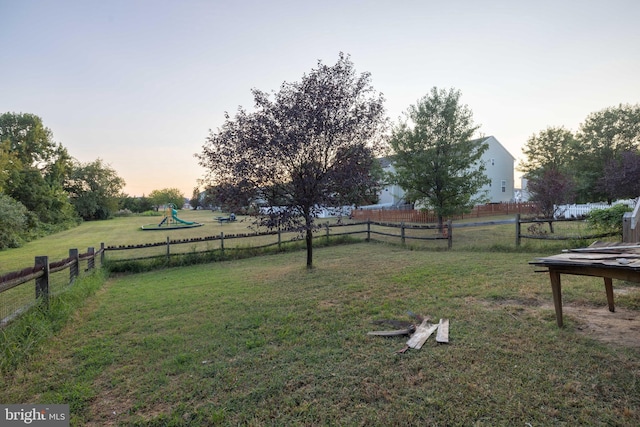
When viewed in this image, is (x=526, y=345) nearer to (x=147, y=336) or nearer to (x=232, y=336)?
(x=232, y=336)

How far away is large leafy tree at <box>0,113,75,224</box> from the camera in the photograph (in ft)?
78.4

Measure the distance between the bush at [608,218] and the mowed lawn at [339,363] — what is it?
4.18 metres

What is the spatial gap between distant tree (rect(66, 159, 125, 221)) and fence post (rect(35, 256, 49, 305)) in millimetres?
44444

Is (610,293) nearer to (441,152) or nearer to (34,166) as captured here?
(441,152)

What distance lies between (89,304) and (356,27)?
10897 mm

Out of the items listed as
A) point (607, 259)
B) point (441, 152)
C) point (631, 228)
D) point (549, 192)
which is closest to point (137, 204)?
point (441, 152)

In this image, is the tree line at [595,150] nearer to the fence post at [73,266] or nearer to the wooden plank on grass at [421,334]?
the wooden plank on grass at [421,334]

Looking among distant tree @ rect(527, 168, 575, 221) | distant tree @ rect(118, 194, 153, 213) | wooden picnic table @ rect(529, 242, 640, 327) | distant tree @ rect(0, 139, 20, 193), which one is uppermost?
distant tree @ rect(0, 139, 20, 193)

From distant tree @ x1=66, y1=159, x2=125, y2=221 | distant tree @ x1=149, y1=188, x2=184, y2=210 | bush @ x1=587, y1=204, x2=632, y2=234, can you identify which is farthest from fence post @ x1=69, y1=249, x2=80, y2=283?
distant tree @ x1=149, y1=188, x2=184, y2=210

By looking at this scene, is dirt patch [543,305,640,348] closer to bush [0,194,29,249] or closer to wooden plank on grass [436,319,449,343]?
wooden plank on grass [436,319,449,343]

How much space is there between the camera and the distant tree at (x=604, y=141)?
2605cm

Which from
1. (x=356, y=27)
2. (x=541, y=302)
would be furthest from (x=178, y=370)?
(x=356, y=27)

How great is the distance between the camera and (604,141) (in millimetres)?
27266

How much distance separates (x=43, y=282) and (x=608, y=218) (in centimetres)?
1307
